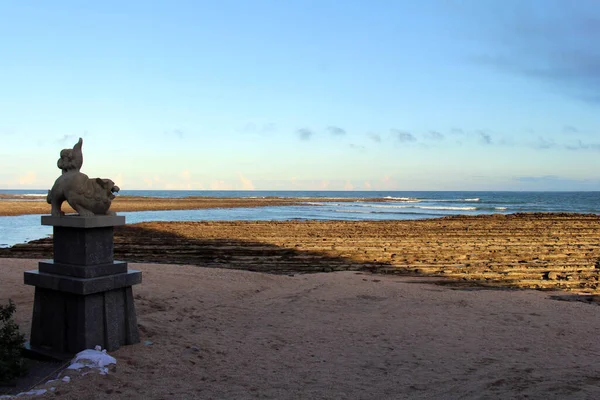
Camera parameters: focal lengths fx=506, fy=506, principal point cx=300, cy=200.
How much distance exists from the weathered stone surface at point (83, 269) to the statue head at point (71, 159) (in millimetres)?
1057

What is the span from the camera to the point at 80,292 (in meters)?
5.13

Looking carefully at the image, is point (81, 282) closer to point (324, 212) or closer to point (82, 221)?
point (82, 221)

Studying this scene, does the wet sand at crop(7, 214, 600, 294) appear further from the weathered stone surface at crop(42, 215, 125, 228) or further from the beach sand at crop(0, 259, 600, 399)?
the weathered stone surface at crop(42, 215, 125, 228)

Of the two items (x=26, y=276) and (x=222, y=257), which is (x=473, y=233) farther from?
(x=26, y=276)

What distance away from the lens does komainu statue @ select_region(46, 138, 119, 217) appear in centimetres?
531

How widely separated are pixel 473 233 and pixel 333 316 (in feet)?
48.5

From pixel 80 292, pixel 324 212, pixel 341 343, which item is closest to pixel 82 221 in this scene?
pixel 80 292

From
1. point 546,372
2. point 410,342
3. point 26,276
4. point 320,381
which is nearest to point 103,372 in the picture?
point 26,276

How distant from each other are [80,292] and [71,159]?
1466mm

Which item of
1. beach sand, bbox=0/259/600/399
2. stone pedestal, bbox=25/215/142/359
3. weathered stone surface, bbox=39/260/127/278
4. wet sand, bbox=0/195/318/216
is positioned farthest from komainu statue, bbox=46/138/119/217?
wet sand, bbox=0/195/318/216

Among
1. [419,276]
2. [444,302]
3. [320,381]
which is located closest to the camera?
[320,381]

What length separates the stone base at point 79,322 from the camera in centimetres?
526

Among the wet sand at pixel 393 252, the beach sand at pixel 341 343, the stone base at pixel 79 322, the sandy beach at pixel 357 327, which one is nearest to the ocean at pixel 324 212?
the wet sand at pixel 393 252

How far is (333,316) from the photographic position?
7879 millimetres
